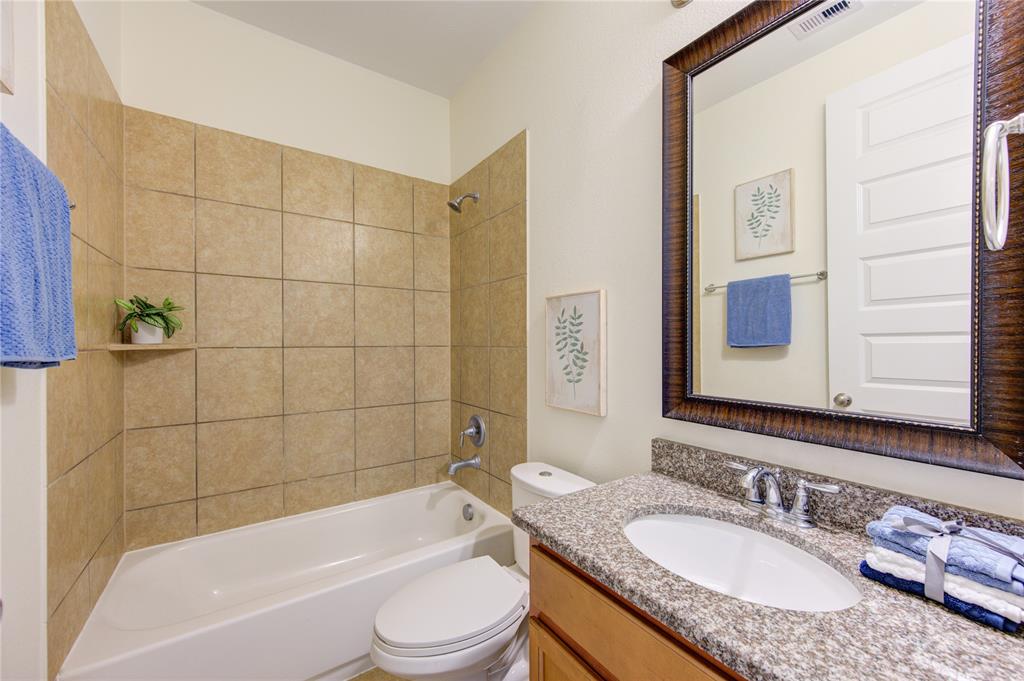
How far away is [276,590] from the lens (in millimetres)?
1835

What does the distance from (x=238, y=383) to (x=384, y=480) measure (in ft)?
2.88

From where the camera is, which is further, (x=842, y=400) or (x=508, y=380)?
(x=508, y=380)

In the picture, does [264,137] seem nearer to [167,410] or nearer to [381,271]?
[381,271]

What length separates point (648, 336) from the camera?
1.29 meters

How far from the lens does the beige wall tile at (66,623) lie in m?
1.03

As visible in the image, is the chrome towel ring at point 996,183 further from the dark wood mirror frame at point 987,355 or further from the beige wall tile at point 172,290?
the beige wall tile at point 172,290

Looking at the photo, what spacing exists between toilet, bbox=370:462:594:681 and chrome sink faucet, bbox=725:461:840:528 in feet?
1.78

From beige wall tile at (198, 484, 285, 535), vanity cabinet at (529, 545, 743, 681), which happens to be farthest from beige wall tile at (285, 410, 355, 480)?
vanity cabinet at (529, 545, 743, 681)

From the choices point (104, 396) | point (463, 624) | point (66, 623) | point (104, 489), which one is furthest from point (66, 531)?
point (463, 624)

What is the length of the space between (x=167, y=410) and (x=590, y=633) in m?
1.88

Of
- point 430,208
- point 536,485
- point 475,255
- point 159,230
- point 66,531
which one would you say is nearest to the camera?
point 66,531

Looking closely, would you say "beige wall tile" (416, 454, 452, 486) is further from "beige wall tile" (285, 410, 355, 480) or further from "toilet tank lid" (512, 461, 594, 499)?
"toilet tank lid" (512, 461, 594, 499)

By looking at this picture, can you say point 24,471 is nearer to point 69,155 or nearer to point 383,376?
point 69,155

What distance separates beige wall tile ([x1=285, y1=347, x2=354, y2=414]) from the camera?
199 cm
